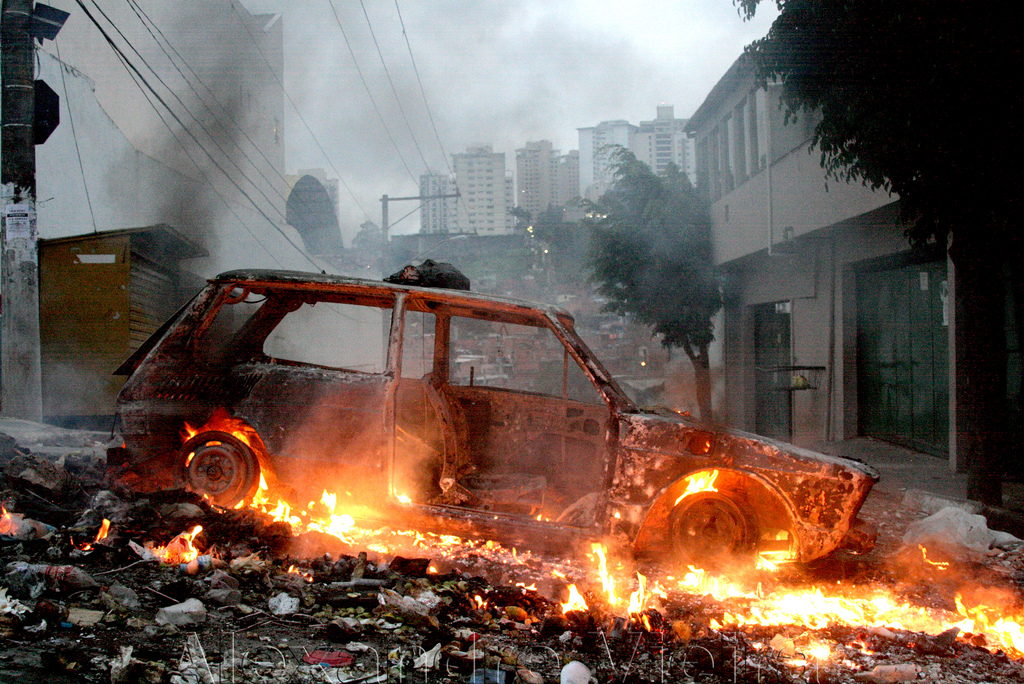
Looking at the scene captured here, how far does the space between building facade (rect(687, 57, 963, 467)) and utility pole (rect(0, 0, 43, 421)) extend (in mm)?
9056

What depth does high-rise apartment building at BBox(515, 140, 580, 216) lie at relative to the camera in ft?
136

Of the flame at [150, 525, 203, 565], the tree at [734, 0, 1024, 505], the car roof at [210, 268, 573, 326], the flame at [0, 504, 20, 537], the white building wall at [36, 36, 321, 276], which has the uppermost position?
the white building wall at [36, 36, 321, 276]

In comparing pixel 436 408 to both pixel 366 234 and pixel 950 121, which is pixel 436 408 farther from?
Result: pixel 366 234

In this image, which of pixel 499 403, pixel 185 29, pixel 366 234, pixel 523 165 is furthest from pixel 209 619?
pixel 523 165

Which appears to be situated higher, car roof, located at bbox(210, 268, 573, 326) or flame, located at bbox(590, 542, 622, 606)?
car roof, located at bbox(210, 268, 573, 326)

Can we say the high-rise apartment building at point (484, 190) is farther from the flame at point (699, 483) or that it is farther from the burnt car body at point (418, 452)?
the flame at point (699, 483)

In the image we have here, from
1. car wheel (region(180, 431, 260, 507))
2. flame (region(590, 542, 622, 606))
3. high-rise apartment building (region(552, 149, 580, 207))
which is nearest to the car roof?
car wheel (region(180, 431, 260, 507))

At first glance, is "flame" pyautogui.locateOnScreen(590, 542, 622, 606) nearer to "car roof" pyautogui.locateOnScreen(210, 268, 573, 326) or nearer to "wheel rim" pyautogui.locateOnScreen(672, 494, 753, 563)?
"wheel rim" pyautogui.locateOnScreen(672, 494, 753, 563)

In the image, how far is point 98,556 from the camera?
359 cm

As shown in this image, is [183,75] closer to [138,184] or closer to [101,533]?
[138,184]

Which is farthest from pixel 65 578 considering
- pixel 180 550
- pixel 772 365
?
pixel 772 365

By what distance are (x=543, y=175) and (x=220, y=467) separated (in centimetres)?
4036

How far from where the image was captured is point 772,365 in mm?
14297

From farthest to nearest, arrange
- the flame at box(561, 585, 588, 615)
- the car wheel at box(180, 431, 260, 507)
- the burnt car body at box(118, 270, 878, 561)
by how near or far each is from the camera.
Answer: the car wheel at box(180, 431, 260, 507)
the burnt car body at box(118, 270, 878, 561)
the flame at box(561, 585, 588, 615)
